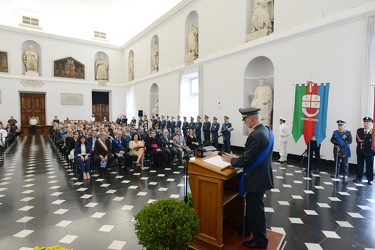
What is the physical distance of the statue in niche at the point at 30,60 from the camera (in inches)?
750

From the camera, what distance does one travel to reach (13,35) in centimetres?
1853

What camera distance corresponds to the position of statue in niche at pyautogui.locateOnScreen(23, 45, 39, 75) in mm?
19062

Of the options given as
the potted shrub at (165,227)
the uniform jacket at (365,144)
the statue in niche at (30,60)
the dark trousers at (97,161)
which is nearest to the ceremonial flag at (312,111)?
the uniform jacket at (365,144)

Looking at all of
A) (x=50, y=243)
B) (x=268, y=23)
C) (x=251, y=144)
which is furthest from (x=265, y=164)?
(x=268, y=23)

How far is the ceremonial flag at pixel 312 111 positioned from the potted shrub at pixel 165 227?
5.55 metres

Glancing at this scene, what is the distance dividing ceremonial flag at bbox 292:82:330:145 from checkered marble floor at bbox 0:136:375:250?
124 cm

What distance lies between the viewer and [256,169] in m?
2.56

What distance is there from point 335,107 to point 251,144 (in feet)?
20.6

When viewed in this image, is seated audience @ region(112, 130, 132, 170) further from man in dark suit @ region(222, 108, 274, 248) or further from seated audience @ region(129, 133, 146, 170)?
man in dark suit @ region(222, 108, 274, 248)

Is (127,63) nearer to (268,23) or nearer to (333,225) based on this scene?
(268,23)

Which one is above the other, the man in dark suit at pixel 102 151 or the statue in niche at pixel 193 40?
the statue in niche at pixel 193 40

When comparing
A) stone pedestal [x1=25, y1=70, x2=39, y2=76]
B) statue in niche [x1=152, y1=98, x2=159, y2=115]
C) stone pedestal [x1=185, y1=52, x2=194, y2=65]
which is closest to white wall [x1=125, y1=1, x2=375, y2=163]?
stone pedestal [x1=185, y1=52, x2=194, y2=65]

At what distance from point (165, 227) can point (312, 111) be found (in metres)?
5.98

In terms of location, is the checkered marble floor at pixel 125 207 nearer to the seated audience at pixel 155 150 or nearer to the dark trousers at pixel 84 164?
the dark trousers at pixel 84 164
